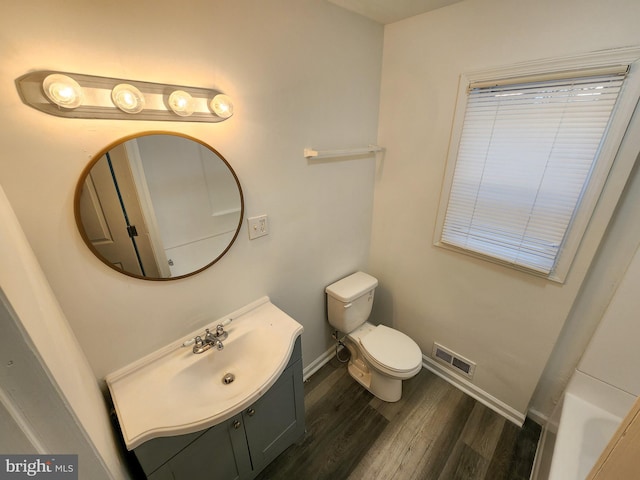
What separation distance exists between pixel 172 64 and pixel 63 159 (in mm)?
487

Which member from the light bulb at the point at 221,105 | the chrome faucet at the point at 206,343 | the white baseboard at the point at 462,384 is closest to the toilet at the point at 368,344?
the white baseboard at the point at 462,384

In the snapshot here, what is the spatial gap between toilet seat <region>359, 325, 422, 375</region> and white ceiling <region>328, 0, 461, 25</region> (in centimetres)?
195

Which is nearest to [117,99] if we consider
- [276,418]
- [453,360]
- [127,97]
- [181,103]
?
[127,97]

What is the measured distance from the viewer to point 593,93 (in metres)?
1.08

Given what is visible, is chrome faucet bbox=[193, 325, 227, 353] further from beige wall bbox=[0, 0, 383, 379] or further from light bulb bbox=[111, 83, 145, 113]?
light bulb bbox=[111, 83, 145, 113]

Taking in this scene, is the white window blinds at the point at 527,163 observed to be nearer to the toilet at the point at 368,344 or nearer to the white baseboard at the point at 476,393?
the toilet at the point at 368,344

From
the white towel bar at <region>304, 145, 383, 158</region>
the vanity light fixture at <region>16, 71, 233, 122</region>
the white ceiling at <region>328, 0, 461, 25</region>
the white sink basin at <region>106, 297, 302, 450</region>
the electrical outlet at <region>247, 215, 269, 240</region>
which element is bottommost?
the white sink basin at <region>106, 297, 302, 450</region>

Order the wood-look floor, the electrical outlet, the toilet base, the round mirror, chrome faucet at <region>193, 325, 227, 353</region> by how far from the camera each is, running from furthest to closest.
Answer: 1. the toilet base
2. the wood-look floor
3. the electrical outlet
4. chrome faucet at <region>193, 325, 227, 353</region>
5. the round mirror

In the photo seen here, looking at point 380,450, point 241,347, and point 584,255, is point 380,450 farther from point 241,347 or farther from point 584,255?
point 584,255

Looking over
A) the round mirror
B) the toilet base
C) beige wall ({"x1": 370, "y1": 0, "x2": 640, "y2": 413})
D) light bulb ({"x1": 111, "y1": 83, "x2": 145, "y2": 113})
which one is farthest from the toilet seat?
light bulb ({"x1": 111, "y1": 83, "x2": 145, "y2": 113})

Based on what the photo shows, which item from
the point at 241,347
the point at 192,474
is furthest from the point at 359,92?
the point at 192,474

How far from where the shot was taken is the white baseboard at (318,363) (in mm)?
1990

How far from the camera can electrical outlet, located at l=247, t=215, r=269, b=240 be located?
1322mm

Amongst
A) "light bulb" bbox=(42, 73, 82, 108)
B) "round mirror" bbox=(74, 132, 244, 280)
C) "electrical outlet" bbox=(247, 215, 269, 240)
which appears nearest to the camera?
"light bulb" bbox=(42, 73, 82, 108)
